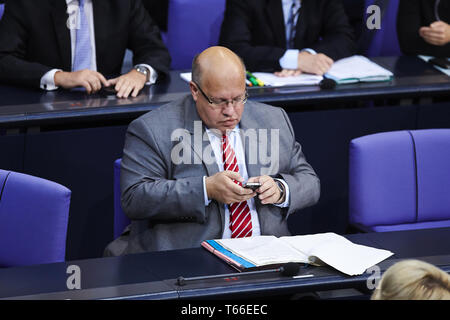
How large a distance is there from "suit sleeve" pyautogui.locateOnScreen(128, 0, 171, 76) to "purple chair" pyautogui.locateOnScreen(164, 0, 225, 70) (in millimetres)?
395

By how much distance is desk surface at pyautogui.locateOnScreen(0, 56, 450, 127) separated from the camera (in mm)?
3711

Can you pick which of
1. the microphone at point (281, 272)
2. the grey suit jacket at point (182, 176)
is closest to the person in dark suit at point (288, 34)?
the grey suit jacket at point (182, 176)

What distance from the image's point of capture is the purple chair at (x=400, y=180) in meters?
3.35

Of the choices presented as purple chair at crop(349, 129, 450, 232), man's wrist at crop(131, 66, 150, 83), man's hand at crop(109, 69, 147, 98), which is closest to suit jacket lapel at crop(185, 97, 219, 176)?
purple chair at crop(349, 129, 450, 232)

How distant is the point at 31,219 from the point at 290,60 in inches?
75.1

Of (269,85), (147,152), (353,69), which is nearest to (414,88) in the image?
(353,69)

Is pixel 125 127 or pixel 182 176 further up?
pixel 125 127

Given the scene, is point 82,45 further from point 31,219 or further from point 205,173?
point 31,219

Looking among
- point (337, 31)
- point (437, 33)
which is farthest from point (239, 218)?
point (437, 33)

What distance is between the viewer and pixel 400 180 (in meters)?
3.41

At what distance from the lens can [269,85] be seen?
13.6ft

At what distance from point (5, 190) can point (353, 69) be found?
208 centimetres

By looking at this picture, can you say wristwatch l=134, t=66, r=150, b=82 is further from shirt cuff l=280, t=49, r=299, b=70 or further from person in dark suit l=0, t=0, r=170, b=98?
shirt cuff l=280, t=49, r=299, b=70
